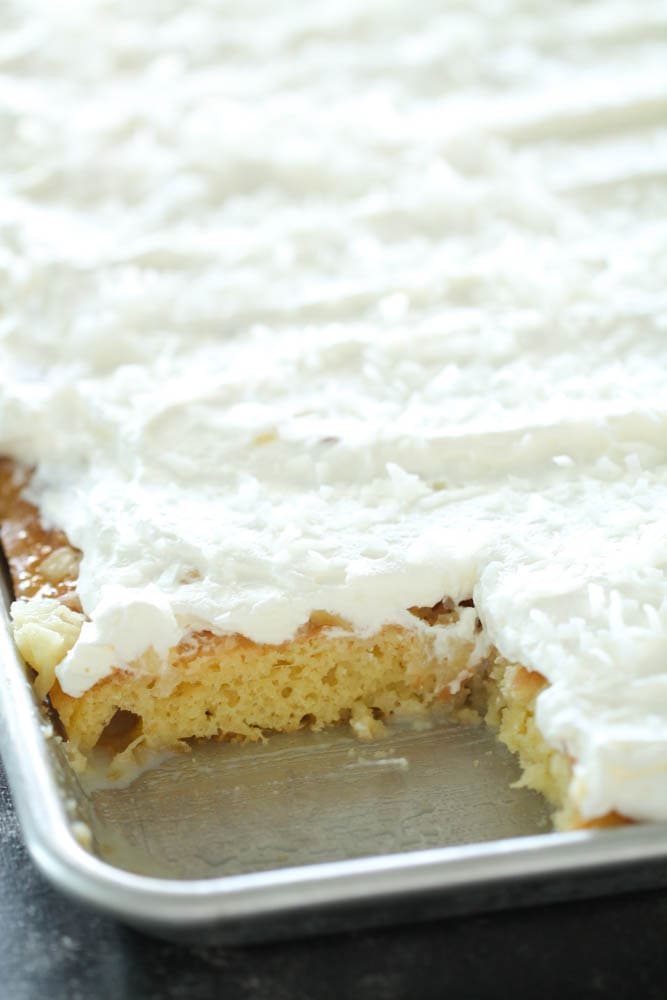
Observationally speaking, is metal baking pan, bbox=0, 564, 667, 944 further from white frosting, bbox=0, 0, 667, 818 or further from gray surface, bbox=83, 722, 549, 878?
white frosting, bbox=0, 0, 667, 818

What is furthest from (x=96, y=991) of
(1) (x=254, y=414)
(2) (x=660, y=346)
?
(2) (x=660, y=346)

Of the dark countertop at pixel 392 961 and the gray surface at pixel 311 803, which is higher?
the gray surface at pixel 311 803

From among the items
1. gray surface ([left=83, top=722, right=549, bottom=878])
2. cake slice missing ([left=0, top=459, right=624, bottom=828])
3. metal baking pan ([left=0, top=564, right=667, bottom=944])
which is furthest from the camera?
cake slice missing ([left=0, top=459, right=624, bottom=828])

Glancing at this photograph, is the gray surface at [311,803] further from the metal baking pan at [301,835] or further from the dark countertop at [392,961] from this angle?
the dark countertop at [392,961]

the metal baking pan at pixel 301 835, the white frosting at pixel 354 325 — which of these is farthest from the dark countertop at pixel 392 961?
the white frosting at pixel 354 325

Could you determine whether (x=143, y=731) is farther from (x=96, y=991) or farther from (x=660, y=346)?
(x=660, y=346)

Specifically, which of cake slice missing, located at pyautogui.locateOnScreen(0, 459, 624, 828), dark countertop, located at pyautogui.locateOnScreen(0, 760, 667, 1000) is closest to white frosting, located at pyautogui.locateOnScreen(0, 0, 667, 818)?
cake slice missing, located at pyautogui.locateOnScreen(0, 459, 624, 828)

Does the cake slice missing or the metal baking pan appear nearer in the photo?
the metal baking pan
